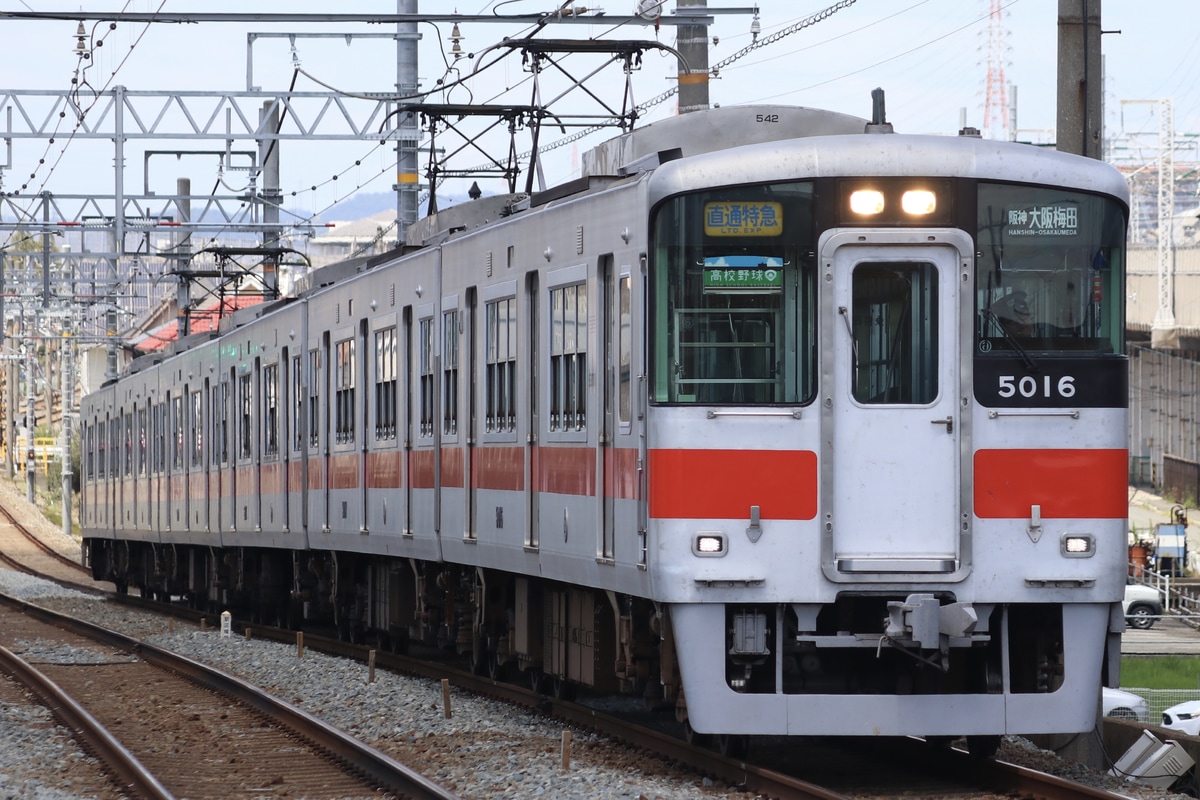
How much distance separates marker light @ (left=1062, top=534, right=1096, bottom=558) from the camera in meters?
9.23

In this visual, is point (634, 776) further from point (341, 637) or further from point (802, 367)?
point (341, 637)

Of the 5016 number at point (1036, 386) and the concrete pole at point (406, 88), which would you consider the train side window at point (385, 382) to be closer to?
the concrete pole at point (406, 88)

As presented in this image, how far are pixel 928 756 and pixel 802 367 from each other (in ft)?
7.34

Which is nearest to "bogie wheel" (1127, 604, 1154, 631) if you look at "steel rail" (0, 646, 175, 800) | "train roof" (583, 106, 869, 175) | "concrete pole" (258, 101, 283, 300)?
"concrete pole" (258, 101, 283, 300)

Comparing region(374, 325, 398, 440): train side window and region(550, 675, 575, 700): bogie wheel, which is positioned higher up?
region(374, 325, 398, 440): train side window

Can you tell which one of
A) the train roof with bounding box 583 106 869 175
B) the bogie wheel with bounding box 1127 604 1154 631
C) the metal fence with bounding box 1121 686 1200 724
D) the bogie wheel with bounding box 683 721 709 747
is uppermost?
the train roof with bounding box 583 106 869 175

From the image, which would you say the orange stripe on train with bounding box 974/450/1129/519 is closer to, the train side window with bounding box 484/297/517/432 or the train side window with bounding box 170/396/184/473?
the train side window with bounding box 484/297/517/432

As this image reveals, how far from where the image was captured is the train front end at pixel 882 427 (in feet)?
29.9

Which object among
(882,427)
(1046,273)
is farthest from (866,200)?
(882,427)

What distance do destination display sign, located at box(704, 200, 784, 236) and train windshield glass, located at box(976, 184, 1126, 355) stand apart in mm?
950

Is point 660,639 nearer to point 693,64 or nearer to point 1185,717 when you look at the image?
point 693,64

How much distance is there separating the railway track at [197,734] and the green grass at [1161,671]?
14.8m

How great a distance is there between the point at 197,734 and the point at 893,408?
17.9 feet

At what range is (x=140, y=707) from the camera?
14164mm
